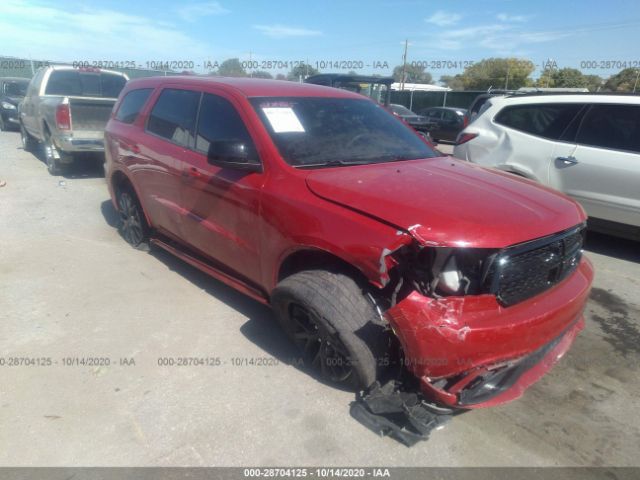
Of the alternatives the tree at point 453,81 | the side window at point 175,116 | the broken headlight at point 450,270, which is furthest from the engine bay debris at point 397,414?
the tree at point 453,81

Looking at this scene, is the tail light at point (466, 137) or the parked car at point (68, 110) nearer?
the tail light at point (466, 137)

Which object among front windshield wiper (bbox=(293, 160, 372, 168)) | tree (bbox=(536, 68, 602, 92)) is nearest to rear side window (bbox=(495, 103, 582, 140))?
front windshield wiper (bbox=(293, 160, 372, 168))

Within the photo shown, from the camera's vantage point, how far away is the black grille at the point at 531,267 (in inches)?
87.7

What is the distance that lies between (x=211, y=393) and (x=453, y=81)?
219 ft

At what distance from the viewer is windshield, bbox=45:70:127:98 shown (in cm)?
930

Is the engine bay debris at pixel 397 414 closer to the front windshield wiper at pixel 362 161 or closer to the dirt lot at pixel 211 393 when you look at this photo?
the dirt lot at pixel 211 393

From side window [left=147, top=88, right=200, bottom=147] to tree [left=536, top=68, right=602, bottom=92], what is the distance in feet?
135

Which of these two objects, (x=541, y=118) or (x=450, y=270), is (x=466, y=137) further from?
(x=450, y=270)

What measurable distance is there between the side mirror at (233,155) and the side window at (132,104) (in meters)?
1.99

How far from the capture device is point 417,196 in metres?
2.45

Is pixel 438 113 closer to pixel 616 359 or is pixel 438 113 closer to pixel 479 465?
pixel 616 359

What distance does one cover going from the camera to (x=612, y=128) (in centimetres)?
491

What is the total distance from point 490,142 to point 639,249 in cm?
217

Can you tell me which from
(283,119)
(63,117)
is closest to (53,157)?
(63,117)
